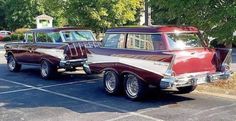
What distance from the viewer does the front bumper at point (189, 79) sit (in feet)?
28.8

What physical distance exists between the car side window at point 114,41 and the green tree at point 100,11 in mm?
7355

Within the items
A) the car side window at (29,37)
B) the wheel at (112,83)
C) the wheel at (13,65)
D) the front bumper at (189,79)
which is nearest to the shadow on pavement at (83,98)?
the wheel at (112,83)

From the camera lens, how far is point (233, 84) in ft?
35.7

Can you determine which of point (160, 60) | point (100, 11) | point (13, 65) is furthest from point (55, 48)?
point (160, 60)

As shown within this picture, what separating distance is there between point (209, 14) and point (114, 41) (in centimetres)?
260

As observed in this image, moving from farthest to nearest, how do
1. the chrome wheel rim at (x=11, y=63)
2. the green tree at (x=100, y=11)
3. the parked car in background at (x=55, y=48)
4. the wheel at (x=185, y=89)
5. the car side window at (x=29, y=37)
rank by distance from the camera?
1. the green tree at (x=100, y=11)
2. the chrome wheel rim at (x=11, y=63)
3. the car side window at (x=29, y=37)
4. the parked car in background at (x=55, y=48)
5. the wheel at (x=185, y=89)

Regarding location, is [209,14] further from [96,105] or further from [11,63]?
[11,63]

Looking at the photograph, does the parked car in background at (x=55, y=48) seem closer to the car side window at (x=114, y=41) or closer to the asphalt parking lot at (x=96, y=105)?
the asphalt parking lot at (x=96, y=105)

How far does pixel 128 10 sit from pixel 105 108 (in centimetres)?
1047

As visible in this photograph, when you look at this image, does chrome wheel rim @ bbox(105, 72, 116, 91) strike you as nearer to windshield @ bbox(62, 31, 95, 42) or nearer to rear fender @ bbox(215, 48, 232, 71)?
rear fender @ bbox(215, 48, 232, 71)

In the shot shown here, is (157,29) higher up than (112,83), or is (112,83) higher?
(157,29)

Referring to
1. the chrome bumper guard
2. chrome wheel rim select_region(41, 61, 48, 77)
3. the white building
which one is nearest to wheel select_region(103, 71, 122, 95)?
the chrome bumper guard

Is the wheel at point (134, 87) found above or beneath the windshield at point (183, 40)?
beneath

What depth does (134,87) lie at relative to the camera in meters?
9.78
